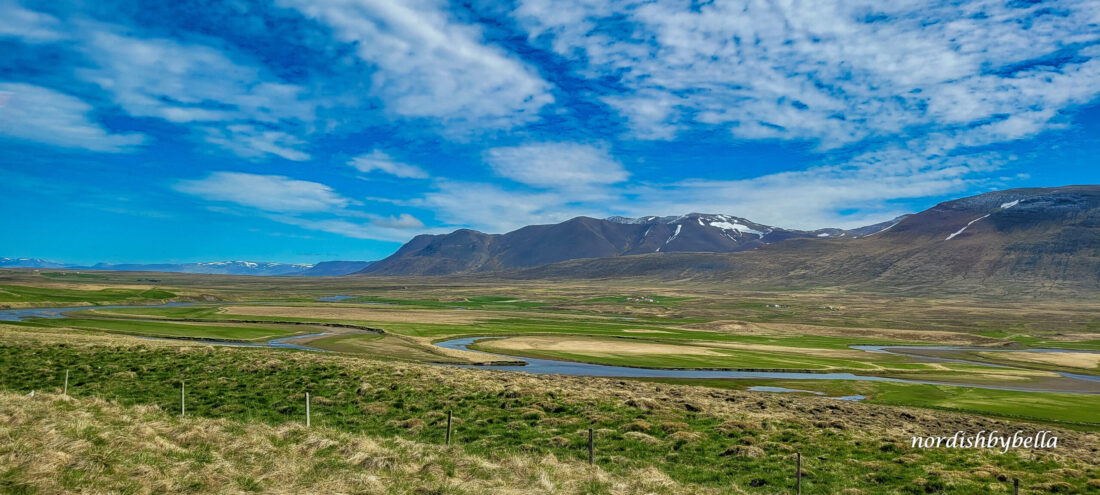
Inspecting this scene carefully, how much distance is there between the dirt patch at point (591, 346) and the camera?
256 feet

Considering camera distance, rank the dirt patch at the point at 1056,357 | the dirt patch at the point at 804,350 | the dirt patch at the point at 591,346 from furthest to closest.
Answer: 1. the dirt patch at the point at 804,350
2. the dirt patch at the point at 591,346
3. the dirt patch at the point at 1056,357

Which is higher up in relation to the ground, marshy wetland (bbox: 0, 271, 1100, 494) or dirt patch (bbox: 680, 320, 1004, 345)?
marshy wetland (bbox: 0, 271, 1100, 494)

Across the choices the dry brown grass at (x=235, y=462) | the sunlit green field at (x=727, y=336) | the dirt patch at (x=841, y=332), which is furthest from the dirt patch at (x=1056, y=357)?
the dry brown grass at (x=235, y=462)

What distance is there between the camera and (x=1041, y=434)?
1305 inches

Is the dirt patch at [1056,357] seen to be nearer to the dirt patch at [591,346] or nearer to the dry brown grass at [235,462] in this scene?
the dirt patch at [591,346]

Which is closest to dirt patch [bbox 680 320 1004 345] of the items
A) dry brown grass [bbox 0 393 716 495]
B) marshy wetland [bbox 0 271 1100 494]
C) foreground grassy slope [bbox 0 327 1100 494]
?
marshy wetland [bbox 0 271 1100 494]

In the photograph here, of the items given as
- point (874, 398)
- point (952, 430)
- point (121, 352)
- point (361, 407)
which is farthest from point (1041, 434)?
point (121, 352)

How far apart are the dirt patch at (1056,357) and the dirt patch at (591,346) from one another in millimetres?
45575

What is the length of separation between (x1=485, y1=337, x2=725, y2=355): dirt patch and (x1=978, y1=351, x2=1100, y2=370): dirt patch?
1794 inches

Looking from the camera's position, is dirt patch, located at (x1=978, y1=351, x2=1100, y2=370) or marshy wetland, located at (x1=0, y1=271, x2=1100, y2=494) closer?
marshy wetland, located at (x1=0, y1=271, x2=1100, y2=494)

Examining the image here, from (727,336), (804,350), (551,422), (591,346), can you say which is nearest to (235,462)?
(551,422)

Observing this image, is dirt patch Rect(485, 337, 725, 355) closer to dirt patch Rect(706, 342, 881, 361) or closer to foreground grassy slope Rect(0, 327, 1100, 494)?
dirt patch Rect(706, 342, 881, 361)

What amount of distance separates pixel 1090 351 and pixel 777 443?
106368mm

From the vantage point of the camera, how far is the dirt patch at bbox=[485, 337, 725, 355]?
78062mm
